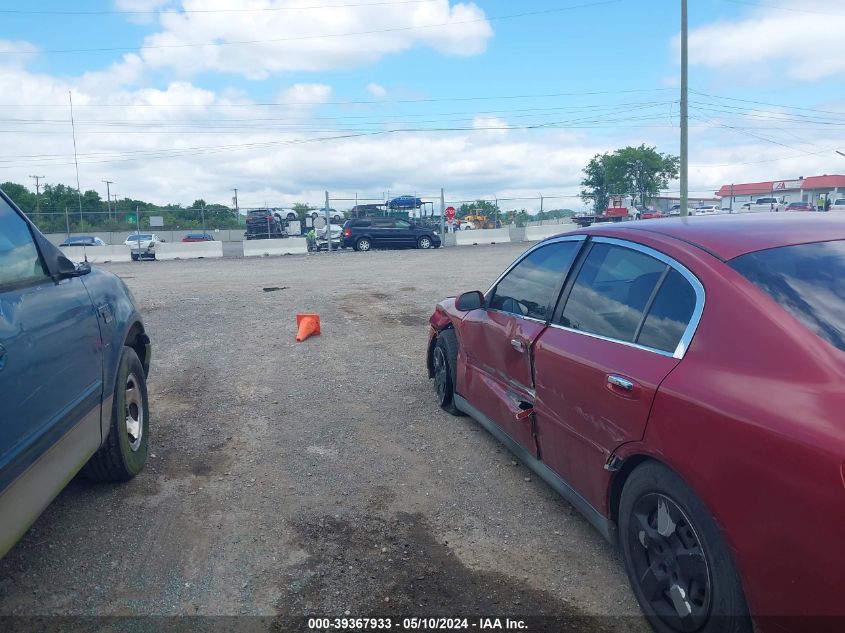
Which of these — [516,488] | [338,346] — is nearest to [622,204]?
[338,346]

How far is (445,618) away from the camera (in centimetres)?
296

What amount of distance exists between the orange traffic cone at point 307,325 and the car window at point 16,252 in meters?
5.47

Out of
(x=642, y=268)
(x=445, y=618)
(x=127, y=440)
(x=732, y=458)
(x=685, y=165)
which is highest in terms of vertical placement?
(x=685, y=165)

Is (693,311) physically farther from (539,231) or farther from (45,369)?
(539,231)

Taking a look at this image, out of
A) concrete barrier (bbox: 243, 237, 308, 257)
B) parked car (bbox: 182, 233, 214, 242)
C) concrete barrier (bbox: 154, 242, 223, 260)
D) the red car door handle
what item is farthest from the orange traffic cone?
parked car (bbox: 182, 233, 214, 242)

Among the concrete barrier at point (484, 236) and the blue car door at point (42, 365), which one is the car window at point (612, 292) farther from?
the concrete barrier at point (484, 236)

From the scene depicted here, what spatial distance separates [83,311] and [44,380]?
0.75 metres

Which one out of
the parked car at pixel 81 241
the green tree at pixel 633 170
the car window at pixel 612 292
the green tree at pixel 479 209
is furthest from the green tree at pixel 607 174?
the car window at pixel 612 292

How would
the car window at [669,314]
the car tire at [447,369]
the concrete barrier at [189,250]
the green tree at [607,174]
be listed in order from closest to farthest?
the car window at [669,314]
the car tire at [447,369]
the concrete barrier at [189,250]
the green tree at [607,174]

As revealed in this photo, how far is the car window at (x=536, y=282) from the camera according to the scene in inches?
159

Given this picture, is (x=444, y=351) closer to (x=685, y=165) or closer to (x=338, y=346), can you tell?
(x=338, y=346)

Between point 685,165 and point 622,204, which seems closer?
point 685,165

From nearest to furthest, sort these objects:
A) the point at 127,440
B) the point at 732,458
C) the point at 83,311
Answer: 1. the point at 732,458
2. the point at 83,311
3. the point at 127,440

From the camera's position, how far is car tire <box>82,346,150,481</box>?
4105 millimetres
